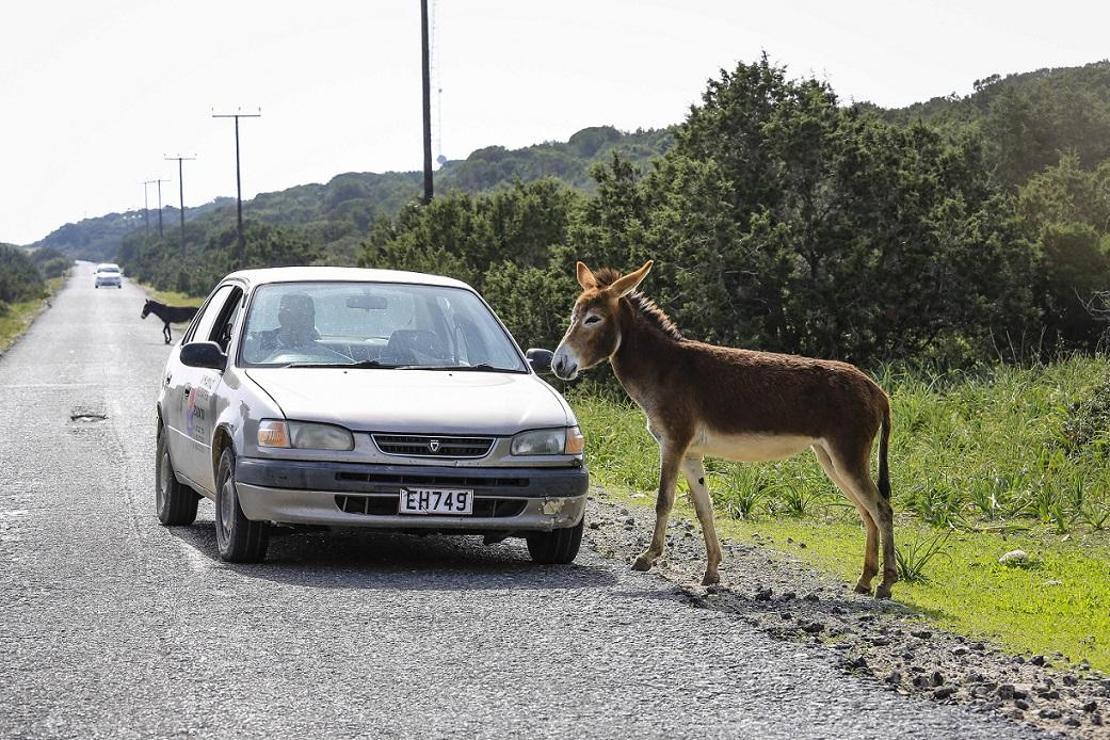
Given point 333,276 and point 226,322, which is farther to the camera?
point 226,322

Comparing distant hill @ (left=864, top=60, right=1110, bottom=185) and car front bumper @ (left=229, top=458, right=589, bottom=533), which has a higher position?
distant hill @ (left=864, top=60, right=1110, bottom=185)

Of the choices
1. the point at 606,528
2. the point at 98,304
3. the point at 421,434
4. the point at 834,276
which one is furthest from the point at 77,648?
the point at 98,304

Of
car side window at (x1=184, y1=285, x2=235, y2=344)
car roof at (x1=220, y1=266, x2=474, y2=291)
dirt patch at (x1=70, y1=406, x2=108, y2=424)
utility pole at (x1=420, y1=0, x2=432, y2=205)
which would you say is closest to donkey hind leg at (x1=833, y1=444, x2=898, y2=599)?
car roof at (x1=220, y1=266, x2=474, y2=291)

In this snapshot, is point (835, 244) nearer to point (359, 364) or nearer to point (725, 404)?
point (359, 364)

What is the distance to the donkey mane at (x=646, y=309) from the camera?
29.9ft

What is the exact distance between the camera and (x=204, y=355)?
31.5 feet

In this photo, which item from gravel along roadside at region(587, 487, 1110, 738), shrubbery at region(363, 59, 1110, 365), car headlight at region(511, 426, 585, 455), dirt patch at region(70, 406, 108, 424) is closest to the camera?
gravel along roadside at region(587, 487, 1110, 738)

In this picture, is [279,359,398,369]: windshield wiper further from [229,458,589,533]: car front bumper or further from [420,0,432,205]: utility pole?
[420,0,432,205]: utility pole

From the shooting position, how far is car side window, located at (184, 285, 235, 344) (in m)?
10.8

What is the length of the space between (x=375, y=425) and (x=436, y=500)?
53 centimetres

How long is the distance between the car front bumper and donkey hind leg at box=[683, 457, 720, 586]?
0.85 m

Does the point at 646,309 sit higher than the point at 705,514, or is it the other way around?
the point at 646,309

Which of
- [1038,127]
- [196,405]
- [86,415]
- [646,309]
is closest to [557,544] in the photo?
[646,309]

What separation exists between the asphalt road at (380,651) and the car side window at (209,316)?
1341mm
